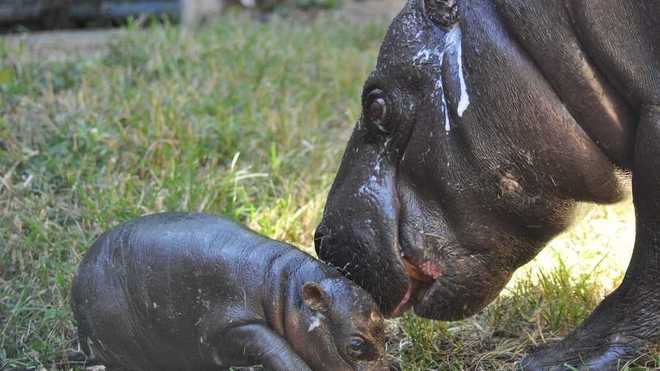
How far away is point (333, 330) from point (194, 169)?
1.69 metres

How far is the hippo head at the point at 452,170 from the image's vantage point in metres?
2.63

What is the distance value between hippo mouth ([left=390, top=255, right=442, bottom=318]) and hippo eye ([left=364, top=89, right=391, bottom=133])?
37 centimetres

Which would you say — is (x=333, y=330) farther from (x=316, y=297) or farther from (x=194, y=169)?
(x=194, y=169)

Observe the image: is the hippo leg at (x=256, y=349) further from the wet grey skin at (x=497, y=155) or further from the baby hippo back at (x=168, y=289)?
the wet grey skin at (x=497, y=155)

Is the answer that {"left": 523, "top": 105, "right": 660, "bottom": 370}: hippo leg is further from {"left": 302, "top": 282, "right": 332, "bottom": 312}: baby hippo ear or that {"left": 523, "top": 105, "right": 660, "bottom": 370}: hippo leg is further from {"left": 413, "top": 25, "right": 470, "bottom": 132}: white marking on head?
{"left": 302, "top": 282, "right": 332, "bottom": 312}: baby hippo ear

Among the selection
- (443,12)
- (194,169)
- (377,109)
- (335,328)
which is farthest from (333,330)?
(194,169)

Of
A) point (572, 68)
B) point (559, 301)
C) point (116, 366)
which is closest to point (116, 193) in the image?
point (116, 366)

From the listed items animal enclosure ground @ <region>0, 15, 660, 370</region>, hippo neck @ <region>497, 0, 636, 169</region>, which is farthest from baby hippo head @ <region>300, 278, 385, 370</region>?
hippo neck @ <region>497, 0, 636, 169</region>

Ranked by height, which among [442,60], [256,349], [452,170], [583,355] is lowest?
[256,349]

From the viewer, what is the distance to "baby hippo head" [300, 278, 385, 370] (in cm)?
267

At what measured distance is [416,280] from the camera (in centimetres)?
288

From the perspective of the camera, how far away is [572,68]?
2.56 m

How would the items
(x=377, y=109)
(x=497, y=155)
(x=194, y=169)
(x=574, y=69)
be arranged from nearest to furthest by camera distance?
(x=574, y=69) → (x=497, y=155) → (x=377, y=109) → (x=194, y=169)

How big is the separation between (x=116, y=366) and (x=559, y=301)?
137cm
